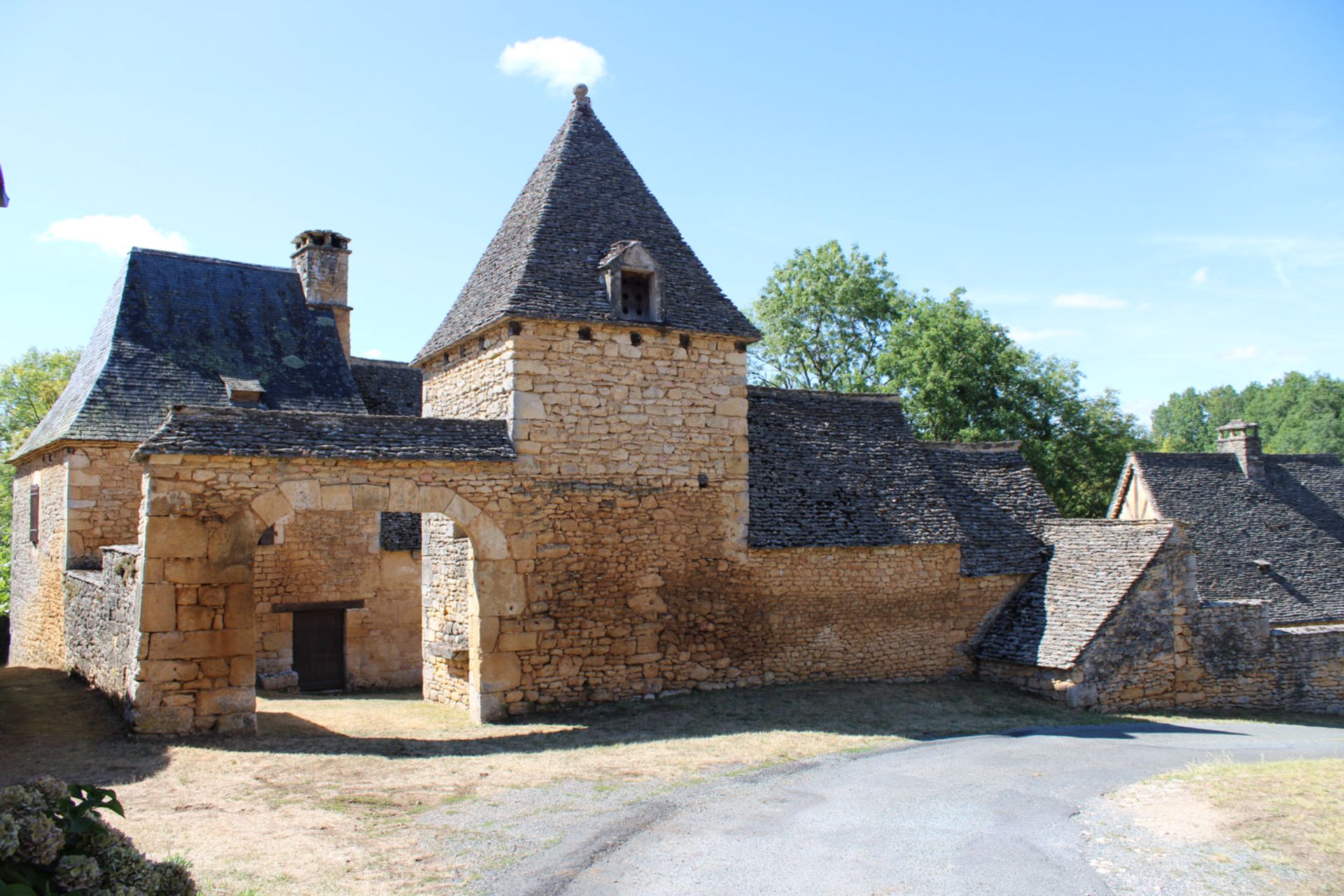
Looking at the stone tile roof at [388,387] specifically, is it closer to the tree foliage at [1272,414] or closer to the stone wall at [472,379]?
the stone wall at [472,379]

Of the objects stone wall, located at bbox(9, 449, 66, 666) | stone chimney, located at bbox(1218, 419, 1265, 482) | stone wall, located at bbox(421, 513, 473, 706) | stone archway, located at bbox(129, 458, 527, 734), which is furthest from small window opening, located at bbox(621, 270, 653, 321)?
stone chimney, located at bbox(1218, 419, 1265, 482)

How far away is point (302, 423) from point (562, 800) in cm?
578

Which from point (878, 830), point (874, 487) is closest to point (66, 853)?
point (878, 830)

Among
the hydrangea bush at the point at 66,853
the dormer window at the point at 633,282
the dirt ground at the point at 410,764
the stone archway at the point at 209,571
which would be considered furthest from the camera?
the dormer window at the point at 633,282

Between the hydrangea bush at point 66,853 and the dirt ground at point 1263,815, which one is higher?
the hydrangea bush at point 66,853

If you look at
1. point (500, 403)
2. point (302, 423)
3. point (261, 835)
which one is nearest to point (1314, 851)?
point (261, 835)

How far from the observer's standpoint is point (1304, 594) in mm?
22016

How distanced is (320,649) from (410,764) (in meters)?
8.39

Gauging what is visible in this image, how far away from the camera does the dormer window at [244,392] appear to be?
18.1 meters

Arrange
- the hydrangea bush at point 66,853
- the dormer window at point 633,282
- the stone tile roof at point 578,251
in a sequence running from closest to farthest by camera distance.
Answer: the hydrangea bush at point 66,853 → the stone tile roof at point 578,251 → the dormer window at point 633,282

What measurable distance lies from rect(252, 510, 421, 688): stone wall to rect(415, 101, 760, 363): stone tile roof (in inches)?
179

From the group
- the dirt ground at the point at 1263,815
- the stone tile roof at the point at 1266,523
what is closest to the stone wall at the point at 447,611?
the dirt ground at the point at 1263,815

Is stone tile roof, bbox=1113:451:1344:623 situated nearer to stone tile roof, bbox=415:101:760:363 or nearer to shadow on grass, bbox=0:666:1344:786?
shadow on grass, bbox=0:666:1344:786

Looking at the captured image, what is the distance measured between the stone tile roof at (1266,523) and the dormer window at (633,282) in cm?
1527
